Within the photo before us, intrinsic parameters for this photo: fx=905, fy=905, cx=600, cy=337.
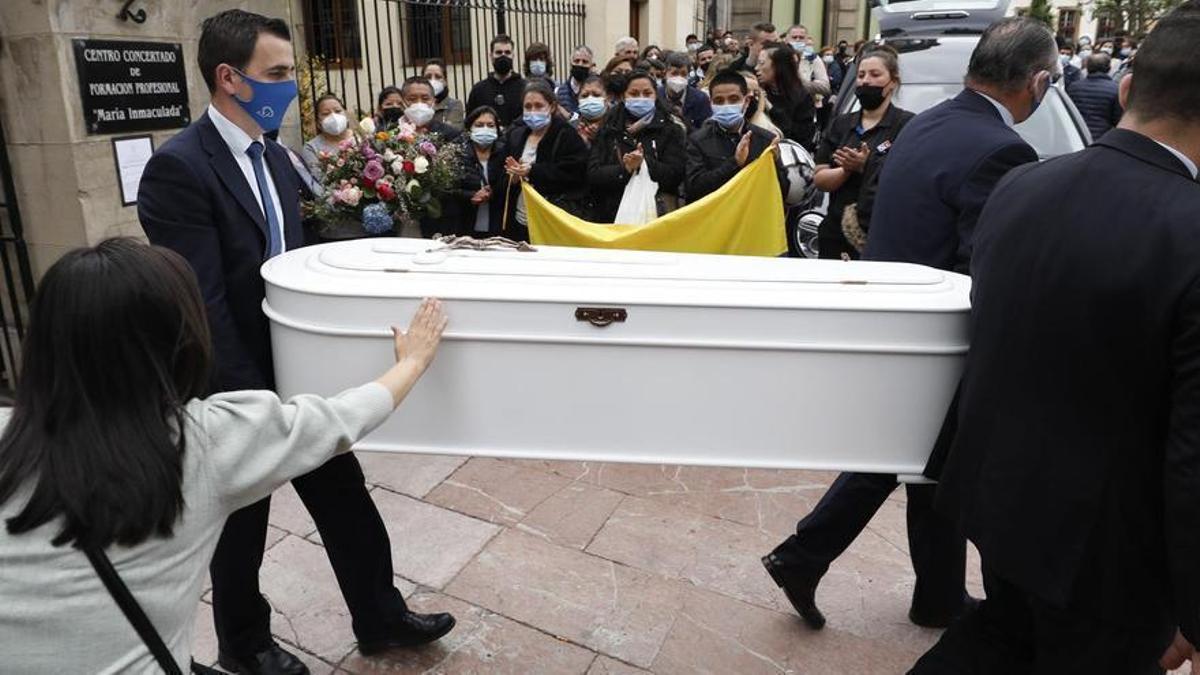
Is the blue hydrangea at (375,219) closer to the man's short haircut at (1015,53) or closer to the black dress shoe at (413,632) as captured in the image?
the black dress shoe at (413,632)

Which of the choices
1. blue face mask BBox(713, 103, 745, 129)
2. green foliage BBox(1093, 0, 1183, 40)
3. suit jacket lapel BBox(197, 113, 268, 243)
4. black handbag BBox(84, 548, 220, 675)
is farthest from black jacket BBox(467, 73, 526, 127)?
green foliage BBox(1093, 0, 1183, 40)

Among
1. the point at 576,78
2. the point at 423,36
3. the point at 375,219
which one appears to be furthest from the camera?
the point at 423,36

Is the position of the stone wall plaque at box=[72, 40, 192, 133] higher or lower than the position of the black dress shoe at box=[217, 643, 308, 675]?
higher

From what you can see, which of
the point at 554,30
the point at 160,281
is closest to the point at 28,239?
the point at 160,281

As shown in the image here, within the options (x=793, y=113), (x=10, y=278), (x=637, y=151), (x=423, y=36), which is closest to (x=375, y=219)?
(x=637, y=151)

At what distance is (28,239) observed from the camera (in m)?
4.70

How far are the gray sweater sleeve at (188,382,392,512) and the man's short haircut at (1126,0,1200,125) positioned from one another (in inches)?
63.9

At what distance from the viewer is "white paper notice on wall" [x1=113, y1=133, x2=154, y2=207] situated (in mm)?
4652

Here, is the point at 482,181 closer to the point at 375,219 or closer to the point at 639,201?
the point at 639,201

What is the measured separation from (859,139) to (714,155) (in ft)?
3.00

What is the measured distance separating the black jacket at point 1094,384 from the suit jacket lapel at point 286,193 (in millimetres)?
1882

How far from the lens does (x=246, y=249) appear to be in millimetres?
2420

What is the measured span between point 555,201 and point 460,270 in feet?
11.7

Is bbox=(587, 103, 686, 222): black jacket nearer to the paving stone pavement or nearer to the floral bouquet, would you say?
the floral bouquet
